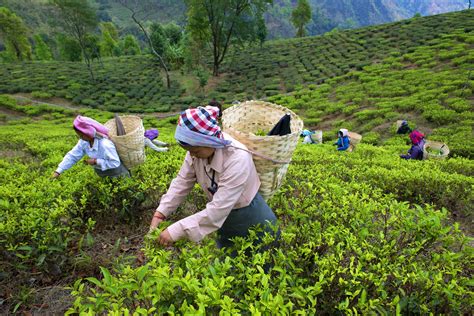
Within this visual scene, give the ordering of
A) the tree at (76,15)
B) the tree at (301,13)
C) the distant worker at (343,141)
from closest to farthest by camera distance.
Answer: the distant worker at (343,141)
the tree at (76,15)
the tree at (301,13)

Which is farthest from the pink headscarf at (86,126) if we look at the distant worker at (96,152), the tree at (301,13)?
the tree at (301,13)

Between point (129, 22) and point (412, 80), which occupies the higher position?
point (129, 22)

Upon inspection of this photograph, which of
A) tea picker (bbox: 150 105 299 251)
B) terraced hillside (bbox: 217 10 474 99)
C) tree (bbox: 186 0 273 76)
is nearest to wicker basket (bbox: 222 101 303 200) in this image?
tea picker (bbox: 150 105 299 251)

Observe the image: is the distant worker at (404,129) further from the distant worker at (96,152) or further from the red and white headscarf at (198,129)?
the red and white headscarf at (198,129)

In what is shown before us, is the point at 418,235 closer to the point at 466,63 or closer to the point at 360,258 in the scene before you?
the point at 360,258

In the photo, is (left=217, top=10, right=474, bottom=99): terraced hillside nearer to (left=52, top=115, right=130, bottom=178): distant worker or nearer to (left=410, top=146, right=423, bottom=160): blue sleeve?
(left=410, top=146, right=423, bottom=160): blue sleeve

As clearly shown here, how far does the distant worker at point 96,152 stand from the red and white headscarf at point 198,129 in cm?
204

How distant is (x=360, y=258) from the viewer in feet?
5.79

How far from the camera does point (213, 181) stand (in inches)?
80.3

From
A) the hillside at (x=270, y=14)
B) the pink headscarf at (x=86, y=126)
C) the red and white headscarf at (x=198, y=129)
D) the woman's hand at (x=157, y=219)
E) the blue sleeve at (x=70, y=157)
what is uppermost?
the hillside at (x=270, y=14)

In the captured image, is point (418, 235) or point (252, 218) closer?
point (418, 235)

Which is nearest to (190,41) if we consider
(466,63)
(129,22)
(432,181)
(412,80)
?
(412,80)

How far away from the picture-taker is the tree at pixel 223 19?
23731mm

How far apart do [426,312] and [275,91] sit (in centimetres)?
1979
